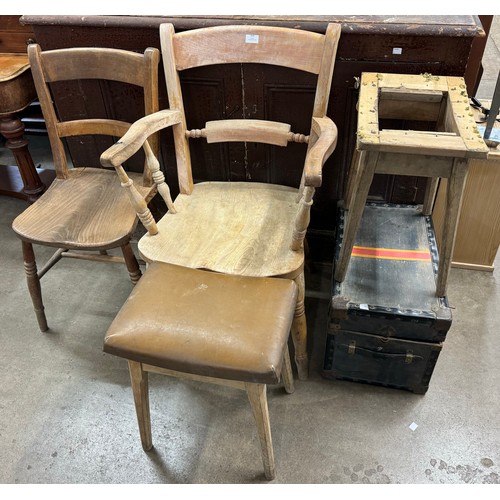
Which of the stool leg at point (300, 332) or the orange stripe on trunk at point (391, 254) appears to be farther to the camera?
the orange stripe on trunk at point (391, 254)

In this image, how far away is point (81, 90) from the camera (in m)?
1.84

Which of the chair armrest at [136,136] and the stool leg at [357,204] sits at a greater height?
the chair armrest at [136,136]

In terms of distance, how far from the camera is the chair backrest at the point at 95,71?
5.18 ft

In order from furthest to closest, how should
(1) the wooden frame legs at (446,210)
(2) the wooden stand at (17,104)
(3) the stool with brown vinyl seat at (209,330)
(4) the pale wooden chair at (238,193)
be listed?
(2) the wooden stand at (17,104)
(4) the pale wooden chair at (238,193)
(1) the wooden frame legs at (446,210)
(3) the stool with brown vinyl seat at (209,330)

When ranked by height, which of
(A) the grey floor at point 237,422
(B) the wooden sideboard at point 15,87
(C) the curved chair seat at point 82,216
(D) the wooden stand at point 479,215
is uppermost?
(B) the wooden sideboard at point 15,87

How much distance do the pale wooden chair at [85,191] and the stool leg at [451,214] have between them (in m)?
0.90

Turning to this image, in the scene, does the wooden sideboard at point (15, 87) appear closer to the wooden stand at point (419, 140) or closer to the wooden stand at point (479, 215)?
the wooden stand at point (419, 140)

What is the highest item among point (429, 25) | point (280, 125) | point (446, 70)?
point (429, 25)

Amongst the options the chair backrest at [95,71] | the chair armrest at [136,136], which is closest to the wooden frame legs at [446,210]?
the chair armrest at [136,136]

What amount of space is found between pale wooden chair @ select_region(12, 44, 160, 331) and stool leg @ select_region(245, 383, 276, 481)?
2.19ft

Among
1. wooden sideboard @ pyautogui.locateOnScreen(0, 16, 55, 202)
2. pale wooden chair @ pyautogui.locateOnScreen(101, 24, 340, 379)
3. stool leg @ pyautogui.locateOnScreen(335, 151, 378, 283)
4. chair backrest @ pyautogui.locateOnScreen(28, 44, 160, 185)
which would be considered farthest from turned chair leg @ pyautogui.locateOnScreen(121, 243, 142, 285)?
wooden sideboard @ pyautogui.locateOnScreen(0, 16, 55, 202)
